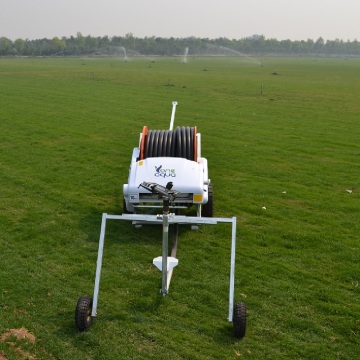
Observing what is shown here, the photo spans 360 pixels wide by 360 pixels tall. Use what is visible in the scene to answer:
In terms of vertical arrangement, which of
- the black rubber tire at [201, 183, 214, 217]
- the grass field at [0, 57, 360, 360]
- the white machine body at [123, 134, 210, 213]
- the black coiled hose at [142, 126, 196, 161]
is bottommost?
the grass field at [0, 57, 360, 360]

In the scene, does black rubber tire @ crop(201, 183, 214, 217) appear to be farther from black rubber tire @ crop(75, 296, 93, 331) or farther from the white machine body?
black rubber tire @ crop(75, 296, 93, 331)

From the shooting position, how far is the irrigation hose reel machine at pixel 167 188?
6984 mm

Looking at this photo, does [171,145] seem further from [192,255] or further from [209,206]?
[192,255]

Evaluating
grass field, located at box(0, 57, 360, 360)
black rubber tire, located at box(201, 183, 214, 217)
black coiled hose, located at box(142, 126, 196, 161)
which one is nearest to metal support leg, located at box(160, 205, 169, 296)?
grass field, located at box(0, 57, 360, 360)

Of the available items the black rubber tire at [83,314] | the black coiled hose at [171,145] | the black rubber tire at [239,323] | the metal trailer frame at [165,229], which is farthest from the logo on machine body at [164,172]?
the black rubber tire at [239,323]

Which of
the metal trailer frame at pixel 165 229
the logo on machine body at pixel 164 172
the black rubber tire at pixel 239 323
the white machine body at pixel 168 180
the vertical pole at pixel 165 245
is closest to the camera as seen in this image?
the black rubber tire at pixel 239 323

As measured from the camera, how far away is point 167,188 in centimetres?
762

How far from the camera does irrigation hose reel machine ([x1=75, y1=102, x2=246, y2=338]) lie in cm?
698

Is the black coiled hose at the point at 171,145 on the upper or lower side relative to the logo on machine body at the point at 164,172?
upper

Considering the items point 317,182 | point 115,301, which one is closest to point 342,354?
point 115,301

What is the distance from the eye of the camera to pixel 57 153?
1753 centimetres

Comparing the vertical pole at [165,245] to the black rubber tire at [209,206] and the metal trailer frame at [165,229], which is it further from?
the black rubber tire at [209,206]

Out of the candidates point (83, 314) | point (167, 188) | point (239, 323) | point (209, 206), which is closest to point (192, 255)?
point (209, 206)

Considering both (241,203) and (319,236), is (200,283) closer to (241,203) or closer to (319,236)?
(319,236)
